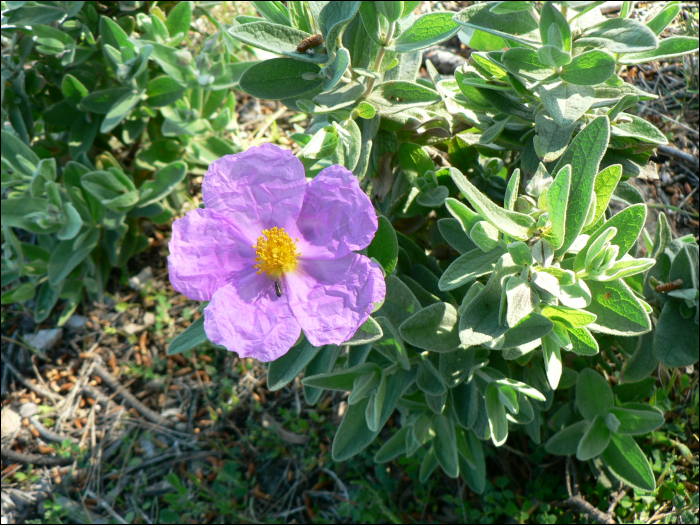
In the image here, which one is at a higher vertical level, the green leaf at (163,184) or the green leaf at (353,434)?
the green leaf at (163,184)

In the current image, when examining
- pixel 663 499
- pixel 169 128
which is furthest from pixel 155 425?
pixel 663 499

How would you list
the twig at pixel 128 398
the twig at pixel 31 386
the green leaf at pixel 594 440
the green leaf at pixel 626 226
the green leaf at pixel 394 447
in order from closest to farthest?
the green leaf at pixel 626 226, the green leaf at pixel 594 440, the green leaf at pixel 394 447, the twig at pixel 128 398, the twig at pixel 31 386

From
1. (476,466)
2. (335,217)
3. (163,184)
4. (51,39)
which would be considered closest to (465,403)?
(476,466)

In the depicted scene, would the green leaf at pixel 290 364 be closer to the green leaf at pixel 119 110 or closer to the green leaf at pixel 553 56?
the green leaf at pixel 553 56

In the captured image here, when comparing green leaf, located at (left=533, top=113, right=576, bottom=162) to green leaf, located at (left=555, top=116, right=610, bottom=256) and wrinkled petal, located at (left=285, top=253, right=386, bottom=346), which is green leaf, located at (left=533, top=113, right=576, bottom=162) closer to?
green leaf, located at (left=555, top=116, right=610, bottom=256)

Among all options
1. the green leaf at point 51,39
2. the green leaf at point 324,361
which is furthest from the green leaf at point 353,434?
the green leaf at point 51,39

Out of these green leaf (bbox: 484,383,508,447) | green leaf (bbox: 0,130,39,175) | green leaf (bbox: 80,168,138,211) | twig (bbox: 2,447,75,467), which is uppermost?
green leaf (bbox: 0,130,39,175)

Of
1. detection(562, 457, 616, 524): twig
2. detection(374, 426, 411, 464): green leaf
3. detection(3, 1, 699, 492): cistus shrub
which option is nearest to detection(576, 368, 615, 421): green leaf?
detection(3, 1, 699, 492): cistus shrub
